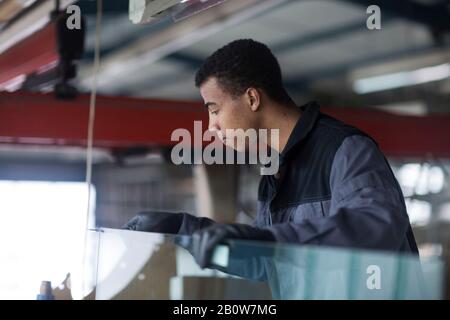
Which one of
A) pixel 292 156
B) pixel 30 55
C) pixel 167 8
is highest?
pixel 30 55

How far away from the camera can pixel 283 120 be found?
1.40 meters

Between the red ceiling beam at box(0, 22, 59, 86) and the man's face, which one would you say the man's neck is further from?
the red ceiling beam at box(0, 22, 59, 86)

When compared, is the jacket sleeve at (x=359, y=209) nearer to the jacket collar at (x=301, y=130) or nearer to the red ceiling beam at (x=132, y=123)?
the jacket collar at (x=301, y=130)

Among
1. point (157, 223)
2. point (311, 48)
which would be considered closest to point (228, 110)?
point (157, 223)

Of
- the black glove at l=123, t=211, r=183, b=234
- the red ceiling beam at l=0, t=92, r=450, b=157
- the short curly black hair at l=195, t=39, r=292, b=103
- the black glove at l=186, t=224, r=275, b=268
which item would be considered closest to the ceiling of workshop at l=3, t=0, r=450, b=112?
the red ceiling beam at l=0, t=92, r=450, b=157

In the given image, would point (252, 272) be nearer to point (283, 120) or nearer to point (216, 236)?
point (216, 236)

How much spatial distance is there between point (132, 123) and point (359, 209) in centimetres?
228

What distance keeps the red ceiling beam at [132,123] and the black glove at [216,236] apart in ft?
7.14

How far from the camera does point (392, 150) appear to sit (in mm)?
3631

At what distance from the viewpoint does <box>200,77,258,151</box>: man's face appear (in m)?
1.36

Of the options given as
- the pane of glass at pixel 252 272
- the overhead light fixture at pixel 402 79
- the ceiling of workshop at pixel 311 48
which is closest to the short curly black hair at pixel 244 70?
the pane of glass at pixel 252 272

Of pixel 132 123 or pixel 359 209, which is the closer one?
pixel 359 209

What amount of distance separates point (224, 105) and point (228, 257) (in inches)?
19.8
